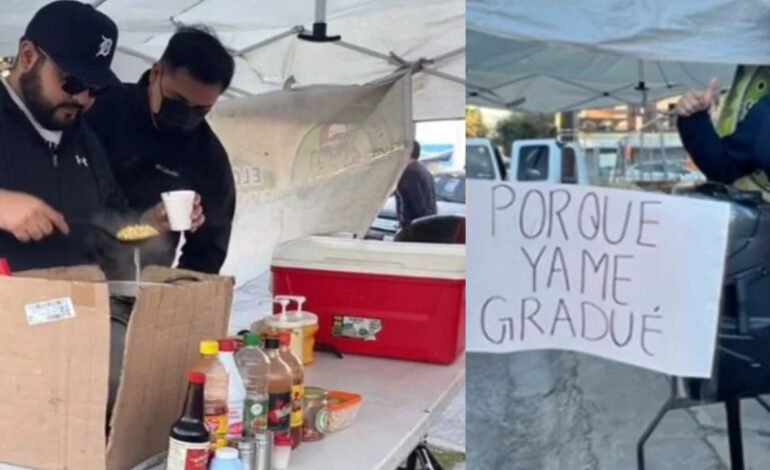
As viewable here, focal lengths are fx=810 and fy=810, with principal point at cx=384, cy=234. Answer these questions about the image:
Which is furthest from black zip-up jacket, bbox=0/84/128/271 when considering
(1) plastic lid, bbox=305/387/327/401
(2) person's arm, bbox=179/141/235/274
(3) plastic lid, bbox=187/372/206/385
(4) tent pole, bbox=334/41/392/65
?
(4) tent pole, bbox=334/41/392/65

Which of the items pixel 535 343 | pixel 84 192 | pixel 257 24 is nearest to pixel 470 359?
pixel 535 343

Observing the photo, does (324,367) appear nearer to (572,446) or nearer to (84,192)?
(572,446)

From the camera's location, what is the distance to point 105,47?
211cm

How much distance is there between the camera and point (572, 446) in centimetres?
186

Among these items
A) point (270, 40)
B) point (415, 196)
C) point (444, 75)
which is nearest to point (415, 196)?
point (415, 196)

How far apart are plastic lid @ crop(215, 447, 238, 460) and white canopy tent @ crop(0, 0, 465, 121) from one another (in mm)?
2110

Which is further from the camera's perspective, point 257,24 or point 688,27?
point 257,24

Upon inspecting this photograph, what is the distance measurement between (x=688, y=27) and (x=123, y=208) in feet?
5.57

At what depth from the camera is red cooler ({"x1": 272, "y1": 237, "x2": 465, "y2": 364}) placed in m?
2.12

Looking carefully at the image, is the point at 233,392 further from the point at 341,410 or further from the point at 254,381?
the point at 341,410

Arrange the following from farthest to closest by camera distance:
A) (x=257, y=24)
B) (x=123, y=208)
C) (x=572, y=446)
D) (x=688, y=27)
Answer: (x=257, y=24) < (x=123, y=208) < (x=572, y=446) < (x=688, y=27)

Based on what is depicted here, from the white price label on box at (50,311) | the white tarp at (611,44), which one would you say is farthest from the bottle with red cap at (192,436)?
the white tarp at (611,44)

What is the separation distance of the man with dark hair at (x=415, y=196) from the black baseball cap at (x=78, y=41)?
2.36 meters

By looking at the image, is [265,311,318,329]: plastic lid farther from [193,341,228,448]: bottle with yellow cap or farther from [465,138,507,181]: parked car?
[193,341,228,448]: bottle with yellow cap
